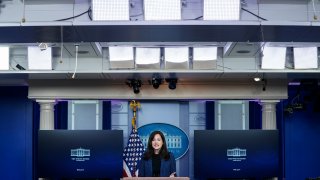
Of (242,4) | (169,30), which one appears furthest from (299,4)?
(169,30)

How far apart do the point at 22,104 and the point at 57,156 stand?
1.45 meters

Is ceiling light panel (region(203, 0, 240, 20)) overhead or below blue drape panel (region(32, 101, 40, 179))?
overhead

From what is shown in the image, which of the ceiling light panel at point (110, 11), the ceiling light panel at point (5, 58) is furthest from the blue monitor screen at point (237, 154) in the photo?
the ceiling light panel at point (110, 11)

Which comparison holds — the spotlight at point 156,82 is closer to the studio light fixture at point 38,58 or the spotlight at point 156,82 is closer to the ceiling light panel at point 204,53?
the ceiling light panel at point 204,53

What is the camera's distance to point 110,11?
4.82 m

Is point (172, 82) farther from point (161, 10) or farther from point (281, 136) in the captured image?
point (161, 10)

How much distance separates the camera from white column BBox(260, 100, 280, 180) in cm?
779

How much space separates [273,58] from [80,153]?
302 centimetres

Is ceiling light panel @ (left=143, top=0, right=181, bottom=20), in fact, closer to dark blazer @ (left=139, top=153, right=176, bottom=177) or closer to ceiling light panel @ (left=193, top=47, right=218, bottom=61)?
dark blazer @ (left=139, top=153, right=176, bottom=177)

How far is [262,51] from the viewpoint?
6.82 metres

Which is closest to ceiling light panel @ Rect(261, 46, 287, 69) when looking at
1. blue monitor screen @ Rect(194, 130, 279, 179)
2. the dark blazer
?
blue monitor screen @ Rect(194, 130, 279, 179)

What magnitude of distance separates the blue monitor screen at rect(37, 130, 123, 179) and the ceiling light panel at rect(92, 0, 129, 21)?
10.1ft

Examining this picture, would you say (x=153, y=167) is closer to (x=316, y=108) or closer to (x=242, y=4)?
(x=242, y=4)

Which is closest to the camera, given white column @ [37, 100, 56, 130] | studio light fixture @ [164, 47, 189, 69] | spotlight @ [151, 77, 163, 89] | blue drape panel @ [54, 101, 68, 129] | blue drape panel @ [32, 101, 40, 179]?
studio light fixture @ [164, 47, 189, 69]
